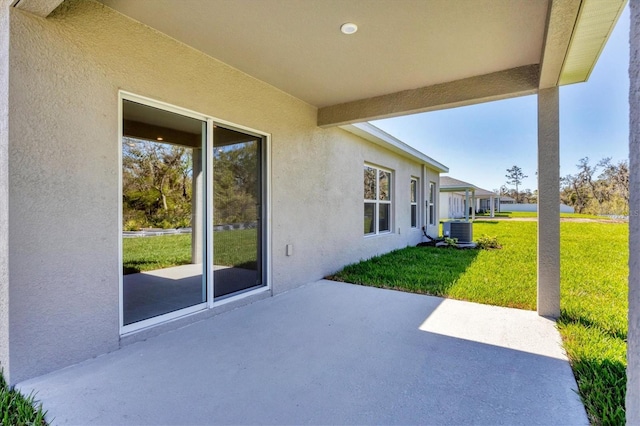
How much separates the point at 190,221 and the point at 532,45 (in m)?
4.98

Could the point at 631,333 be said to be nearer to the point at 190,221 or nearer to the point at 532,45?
the point at 532,45

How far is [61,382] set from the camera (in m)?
2.44

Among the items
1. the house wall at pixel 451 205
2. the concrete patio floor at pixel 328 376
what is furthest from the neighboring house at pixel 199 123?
the house wall at pixel 451 205

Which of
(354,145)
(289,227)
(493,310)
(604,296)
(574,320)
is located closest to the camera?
(574,320)

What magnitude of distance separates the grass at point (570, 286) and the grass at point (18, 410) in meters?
3.58

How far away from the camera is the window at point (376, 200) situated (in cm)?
820

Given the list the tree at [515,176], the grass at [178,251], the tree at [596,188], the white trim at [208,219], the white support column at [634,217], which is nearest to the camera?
the white support column at [634,217]

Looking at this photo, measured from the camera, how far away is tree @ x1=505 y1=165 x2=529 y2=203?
5784cm

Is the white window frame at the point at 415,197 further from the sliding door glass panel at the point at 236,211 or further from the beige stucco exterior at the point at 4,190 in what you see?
the beige stucco exterior at the point at 4,190

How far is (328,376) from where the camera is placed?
258 centimetres

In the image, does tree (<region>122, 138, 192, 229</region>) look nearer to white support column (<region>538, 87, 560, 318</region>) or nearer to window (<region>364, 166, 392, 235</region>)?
window (<region>364, 166, 392, 235</region>)

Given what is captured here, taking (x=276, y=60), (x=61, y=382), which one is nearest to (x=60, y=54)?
(x=276, y=60)

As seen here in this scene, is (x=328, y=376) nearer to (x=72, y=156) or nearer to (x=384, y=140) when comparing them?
(x=72, y=156)

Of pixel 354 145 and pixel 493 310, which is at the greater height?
pixel 354 145
